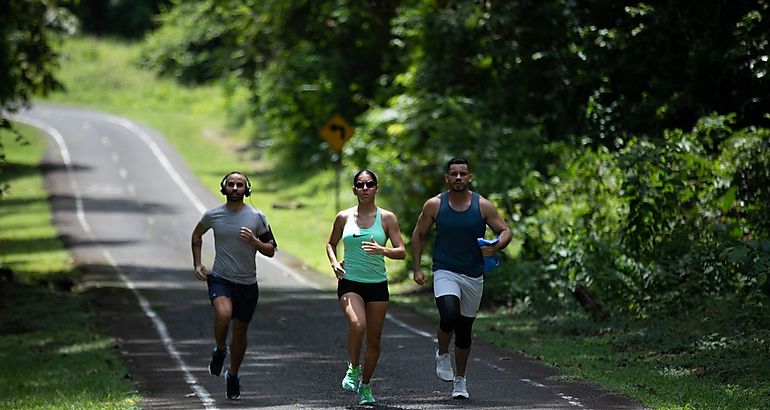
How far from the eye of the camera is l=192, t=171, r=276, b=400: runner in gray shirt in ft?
37.5

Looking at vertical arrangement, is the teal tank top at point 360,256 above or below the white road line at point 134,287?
above

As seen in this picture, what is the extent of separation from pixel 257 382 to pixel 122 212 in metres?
27.2

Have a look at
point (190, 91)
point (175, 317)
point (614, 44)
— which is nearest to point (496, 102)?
point (614, 44)

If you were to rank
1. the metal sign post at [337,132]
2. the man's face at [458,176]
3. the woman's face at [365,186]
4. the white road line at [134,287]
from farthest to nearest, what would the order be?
the metal sign post at [337,132] → the white road line at [134,287] → the man's face at [458,176] → the woman's face at [365,186]

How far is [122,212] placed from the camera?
39.6 metres

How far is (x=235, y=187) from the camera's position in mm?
11398

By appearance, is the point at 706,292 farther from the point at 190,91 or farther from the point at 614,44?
the point at 190,91

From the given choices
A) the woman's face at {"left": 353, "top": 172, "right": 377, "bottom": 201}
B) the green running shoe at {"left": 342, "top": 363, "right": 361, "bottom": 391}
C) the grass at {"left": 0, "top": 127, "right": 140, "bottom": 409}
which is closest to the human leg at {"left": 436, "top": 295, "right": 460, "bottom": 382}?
the green running shoe at {"left": 342, "top": 363, "right": 361, "bottom": 391}

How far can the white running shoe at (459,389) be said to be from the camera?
11500mm

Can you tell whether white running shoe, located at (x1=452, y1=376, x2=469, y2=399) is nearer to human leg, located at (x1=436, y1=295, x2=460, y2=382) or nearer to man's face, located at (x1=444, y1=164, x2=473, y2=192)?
human leg, located at (x1=436, y1=295, x2=460, y2=382)

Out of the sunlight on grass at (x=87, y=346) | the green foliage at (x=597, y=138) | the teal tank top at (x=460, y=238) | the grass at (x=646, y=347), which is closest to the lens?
the teal tank top at (x=460, y=238)

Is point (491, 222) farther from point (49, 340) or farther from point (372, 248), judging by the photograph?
point (49, 340)

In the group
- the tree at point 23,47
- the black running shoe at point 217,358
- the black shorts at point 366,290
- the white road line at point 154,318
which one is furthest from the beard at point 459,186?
the tree at point 23,47

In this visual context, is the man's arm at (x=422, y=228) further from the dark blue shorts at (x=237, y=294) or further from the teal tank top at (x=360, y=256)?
the dark blue shorts at (x=237, y=294)
